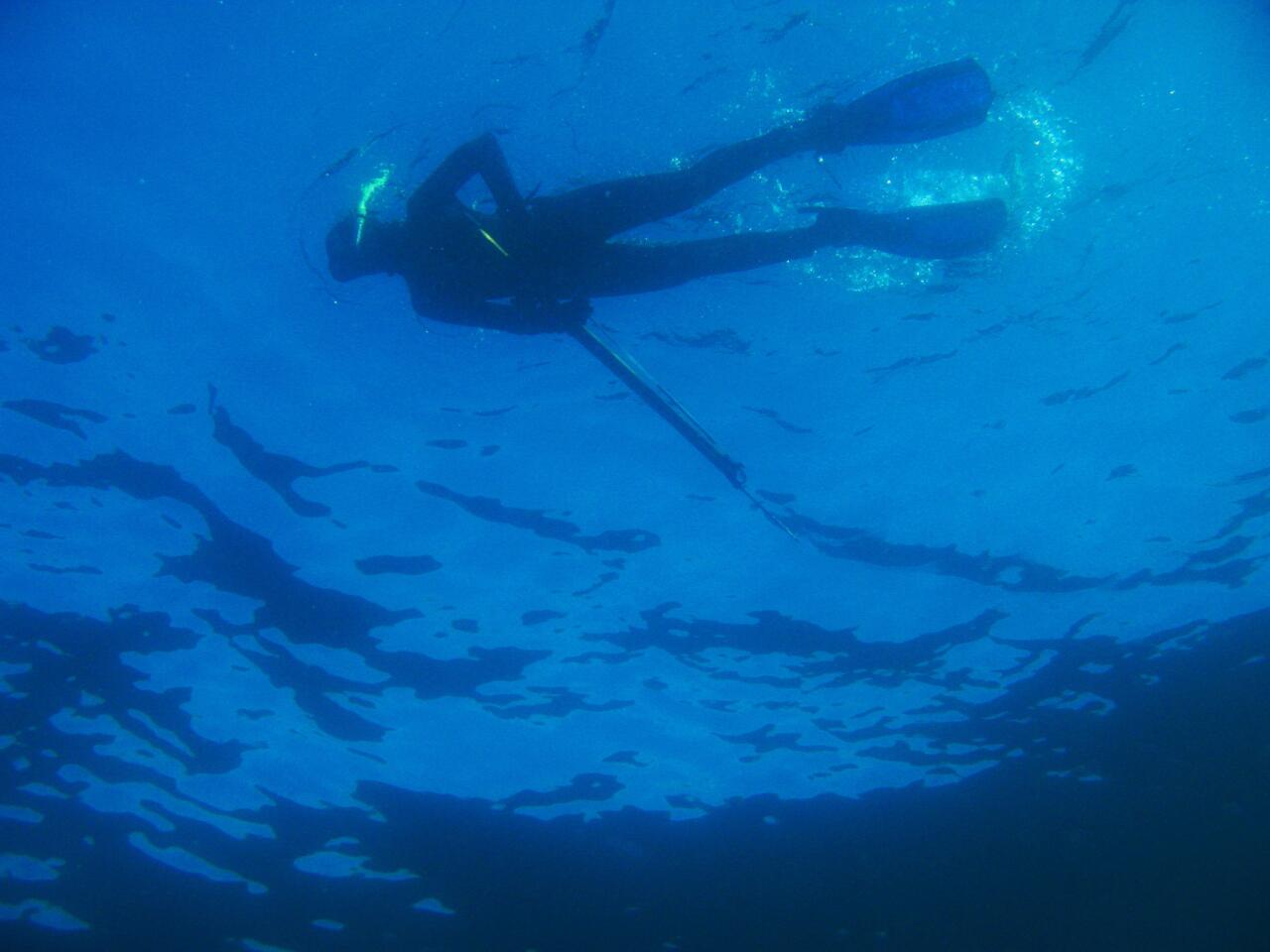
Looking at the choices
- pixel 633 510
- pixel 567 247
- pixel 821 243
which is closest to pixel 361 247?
pixel 567 247

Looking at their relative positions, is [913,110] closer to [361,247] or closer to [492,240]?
[492,240]

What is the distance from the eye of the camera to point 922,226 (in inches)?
218

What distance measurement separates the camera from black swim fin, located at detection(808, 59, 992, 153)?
16.5ft

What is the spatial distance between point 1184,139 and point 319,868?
18.2 m

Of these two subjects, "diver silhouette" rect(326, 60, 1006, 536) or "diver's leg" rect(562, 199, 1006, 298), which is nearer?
"diver silhouette" rect(326, 60, 1006, 536)

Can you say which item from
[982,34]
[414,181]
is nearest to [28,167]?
[414,181]

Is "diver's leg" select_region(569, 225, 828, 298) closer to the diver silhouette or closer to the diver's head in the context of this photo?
the diver silhouette

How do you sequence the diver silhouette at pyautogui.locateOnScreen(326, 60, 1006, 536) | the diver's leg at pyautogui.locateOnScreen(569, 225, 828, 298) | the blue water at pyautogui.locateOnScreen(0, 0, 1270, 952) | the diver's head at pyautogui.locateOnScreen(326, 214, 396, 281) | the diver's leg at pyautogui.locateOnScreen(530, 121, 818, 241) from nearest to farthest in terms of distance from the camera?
the diver silhouette at pyautogui.locateOnScreen(326, 60, 1006, 536)
the diver's leg at pyautogui.locateOnScreen(530, 121, 818, 241)
the diver's head at pyautogui.locateOnScreen(326, 214, 396, 281)
the diver's leg at pyautogui.locateOnScreen(569, 225, 828, 298)
the blue water at pyautogui.locateOnScreen(0, 0, 1270, 952)

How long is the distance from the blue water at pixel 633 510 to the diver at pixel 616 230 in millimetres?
1617

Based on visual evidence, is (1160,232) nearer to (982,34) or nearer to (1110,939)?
(982,34)

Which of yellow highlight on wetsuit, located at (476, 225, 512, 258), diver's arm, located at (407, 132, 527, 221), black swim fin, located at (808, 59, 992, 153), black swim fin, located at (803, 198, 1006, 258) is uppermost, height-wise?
black swim fin, located at (808, 59, 992, 153)

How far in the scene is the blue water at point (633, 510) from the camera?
6.56 m

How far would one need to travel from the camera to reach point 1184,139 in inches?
285

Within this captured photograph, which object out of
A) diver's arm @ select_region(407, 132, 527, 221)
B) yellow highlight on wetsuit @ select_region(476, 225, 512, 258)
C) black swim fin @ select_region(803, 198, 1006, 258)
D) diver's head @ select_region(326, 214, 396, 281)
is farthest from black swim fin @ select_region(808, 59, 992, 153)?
diver's head @ select_region(326, 214, 396, 281)
